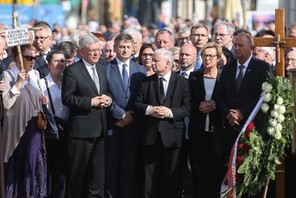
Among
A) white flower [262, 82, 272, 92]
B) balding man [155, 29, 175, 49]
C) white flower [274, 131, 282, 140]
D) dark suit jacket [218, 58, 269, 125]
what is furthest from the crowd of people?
balding man [155, 29, 175, 49]

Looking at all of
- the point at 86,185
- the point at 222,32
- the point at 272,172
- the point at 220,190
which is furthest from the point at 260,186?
the point at 222,32

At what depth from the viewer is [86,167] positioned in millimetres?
13766

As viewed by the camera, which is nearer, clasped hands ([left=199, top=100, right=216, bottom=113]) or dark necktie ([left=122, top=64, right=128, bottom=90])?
clasped hands ([left=199, top=100, right=216, bottom=113])

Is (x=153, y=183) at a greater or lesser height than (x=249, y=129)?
lesser

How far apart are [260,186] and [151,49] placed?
12.3 ft

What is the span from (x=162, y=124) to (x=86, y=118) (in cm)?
98

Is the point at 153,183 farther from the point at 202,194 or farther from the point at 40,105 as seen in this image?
the point at 40,105

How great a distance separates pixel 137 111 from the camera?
44.8ft

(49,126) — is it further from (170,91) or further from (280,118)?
(280,118)

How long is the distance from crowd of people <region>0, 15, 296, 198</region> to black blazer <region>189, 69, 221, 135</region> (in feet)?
0.04

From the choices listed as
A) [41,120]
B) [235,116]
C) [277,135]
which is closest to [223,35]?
[235,116]

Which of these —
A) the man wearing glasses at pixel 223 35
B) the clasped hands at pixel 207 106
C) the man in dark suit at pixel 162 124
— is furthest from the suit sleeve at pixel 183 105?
the man wearing glasses at pixel 223 35

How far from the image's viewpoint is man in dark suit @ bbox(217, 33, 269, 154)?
13031 mm

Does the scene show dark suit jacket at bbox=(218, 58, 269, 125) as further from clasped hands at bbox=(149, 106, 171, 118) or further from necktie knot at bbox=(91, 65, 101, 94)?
necktie knot at bbox=(91, 65, 101, 94)
